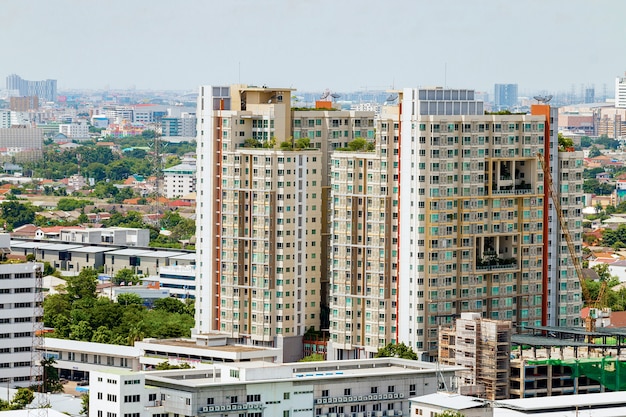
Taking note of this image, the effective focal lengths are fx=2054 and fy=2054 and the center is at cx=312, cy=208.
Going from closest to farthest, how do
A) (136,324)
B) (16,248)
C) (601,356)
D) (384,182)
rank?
(601,356) → (384,182) → (136,324) → (16,248)

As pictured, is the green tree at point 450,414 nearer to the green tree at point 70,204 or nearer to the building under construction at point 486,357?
the building under construction at point 486,357

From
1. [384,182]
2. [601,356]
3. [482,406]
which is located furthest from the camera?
[384,182]

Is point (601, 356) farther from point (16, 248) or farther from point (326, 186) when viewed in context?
point (16, 248)

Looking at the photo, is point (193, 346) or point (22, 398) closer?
point (22, 398)

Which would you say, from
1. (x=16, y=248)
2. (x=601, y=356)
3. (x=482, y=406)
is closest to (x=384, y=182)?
(x=601, y=356)

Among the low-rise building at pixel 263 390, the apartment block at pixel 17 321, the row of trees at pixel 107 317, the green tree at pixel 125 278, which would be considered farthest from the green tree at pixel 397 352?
the green tree at pixel 125 278

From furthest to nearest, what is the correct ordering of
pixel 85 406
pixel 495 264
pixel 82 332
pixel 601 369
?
1. pixel 82 332
2. pixel 495 264
3. pixel 601 369
4. pixel 85 406

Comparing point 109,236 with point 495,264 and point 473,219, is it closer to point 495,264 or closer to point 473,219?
point 495,264

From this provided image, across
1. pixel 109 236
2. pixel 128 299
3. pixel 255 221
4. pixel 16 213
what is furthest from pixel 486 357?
pixel 16 213
